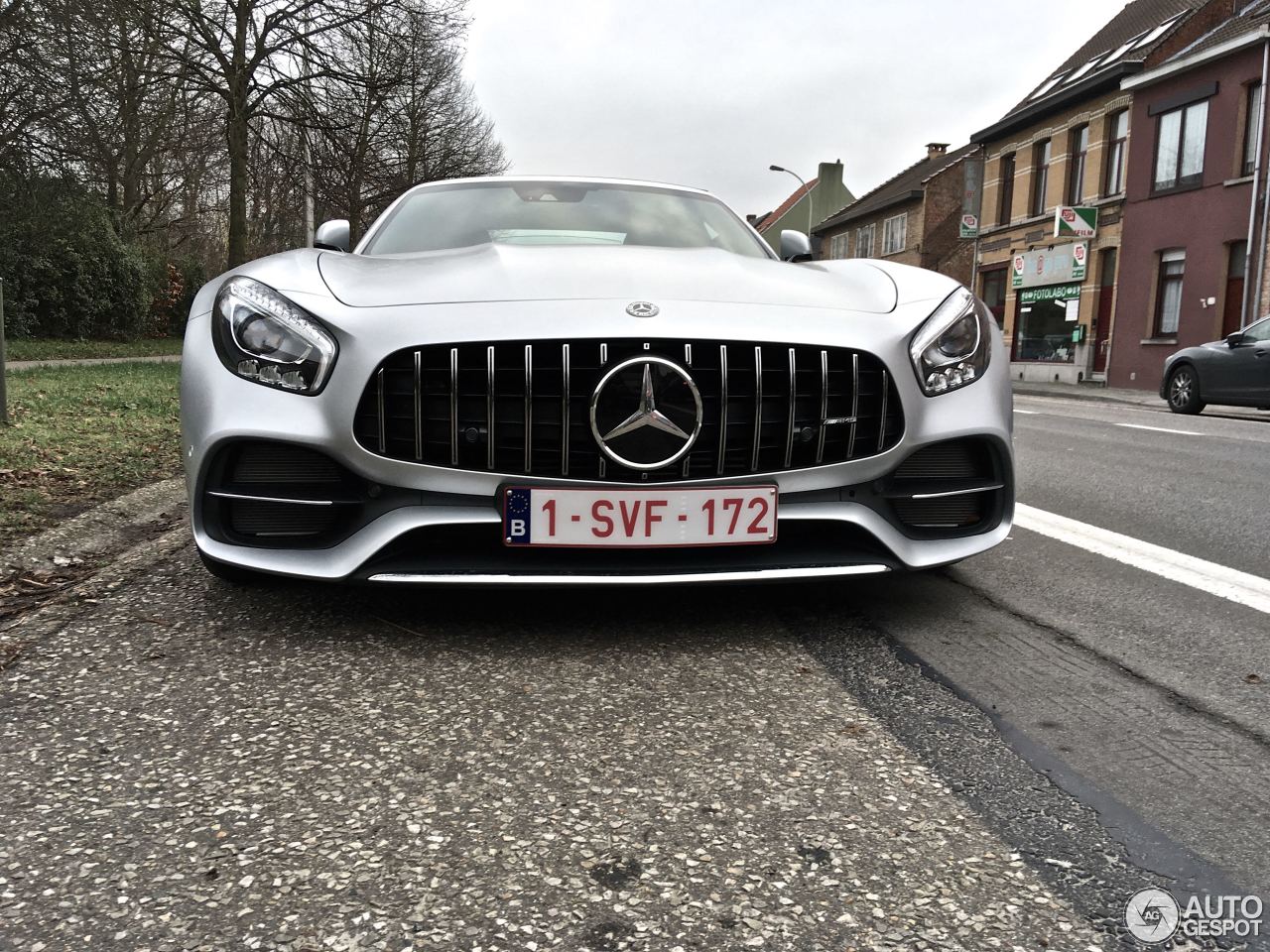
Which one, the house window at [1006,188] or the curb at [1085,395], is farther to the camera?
the house window at [1006,188]

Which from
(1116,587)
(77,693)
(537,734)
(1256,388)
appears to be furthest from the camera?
(1256,388)

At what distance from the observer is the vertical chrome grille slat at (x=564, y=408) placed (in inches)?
99.0

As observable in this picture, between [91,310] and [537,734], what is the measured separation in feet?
72.4

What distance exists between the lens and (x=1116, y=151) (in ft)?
84.5

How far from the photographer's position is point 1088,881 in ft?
5.01

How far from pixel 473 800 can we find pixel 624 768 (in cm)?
29

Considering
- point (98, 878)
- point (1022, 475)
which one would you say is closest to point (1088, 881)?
point (98, 878)

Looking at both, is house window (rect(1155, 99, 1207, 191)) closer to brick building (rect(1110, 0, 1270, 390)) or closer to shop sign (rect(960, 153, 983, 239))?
brick building (rect(1110, 0, 1270, 390))

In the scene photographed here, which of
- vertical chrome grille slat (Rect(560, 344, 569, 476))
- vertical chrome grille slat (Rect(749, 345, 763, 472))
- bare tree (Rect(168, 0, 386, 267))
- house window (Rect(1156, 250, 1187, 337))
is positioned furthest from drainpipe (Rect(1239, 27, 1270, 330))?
vertical chrome grille slat (Rect(560, 344, 569, 476))

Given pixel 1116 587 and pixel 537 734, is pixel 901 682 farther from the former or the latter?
pixel 1116 587

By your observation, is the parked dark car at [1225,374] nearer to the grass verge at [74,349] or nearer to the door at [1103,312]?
the door at [1103,312]

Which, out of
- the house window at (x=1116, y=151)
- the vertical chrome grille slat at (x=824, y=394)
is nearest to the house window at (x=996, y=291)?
the house window at (x=1116, y=151)

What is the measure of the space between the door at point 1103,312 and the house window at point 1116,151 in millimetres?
1583

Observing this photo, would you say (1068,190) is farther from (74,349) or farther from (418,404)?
(418,404)
